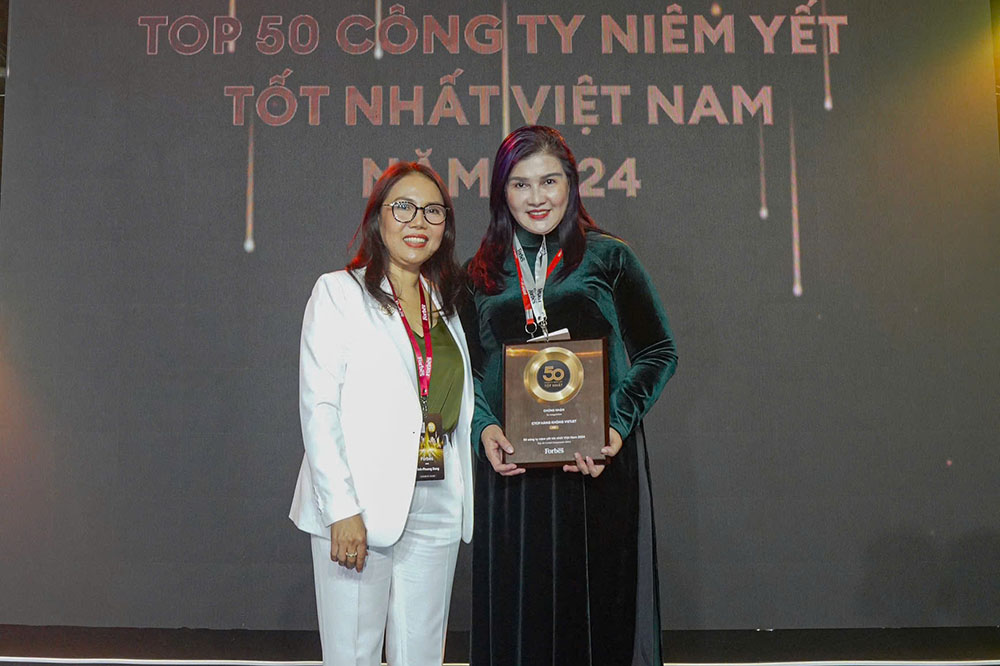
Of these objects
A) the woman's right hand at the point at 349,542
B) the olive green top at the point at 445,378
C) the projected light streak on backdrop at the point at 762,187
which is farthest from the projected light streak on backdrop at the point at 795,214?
the woman's right hand at the point at 349,542

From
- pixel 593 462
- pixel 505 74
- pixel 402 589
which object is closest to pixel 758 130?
pixel 505 74

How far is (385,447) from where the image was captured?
86.9 inches

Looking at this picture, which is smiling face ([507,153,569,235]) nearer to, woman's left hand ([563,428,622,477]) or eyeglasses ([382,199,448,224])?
eyeglasses ([382,199,448,224])

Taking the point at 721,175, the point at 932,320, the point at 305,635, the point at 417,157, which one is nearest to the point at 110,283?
the point at 417,157

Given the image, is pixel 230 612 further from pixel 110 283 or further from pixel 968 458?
pixel 968 458

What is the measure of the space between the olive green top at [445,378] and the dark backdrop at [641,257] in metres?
1.92

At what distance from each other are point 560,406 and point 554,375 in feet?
0.27

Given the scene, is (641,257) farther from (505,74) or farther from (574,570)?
(574,570)

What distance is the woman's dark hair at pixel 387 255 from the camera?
2340mm

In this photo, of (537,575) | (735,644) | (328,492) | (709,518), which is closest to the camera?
(328,492)

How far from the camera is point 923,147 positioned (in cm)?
429

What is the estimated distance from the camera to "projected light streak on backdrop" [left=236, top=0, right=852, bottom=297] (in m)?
4.25

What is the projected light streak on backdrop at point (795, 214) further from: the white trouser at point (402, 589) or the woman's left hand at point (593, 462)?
the white trouser at point (402, 589)

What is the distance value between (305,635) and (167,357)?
146 cm
